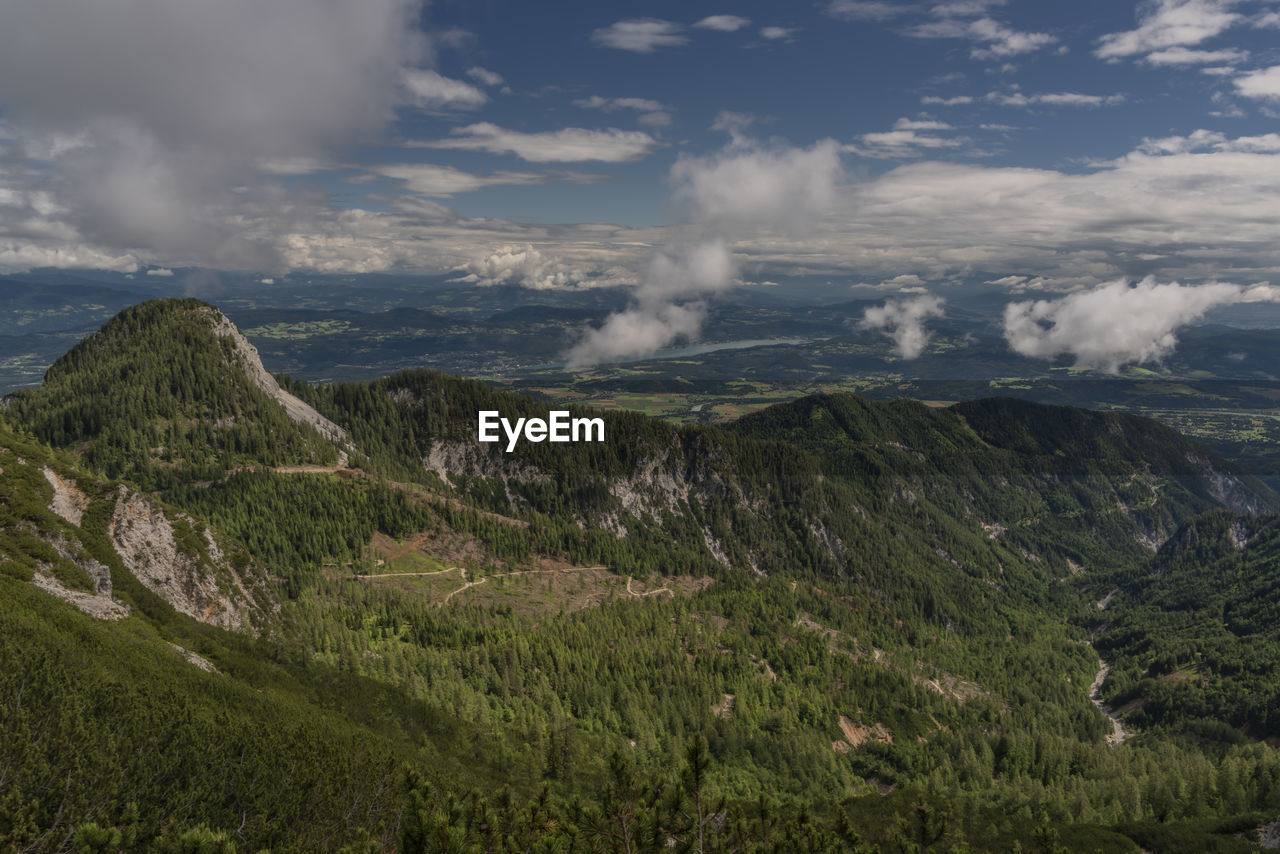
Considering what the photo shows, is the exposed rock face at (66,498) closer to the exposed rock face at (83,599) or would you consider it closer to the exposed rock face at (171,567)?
the exposed rock face at (171,567)


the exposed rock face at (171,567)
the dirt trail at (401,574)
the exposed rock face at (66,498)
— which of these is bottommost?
the dirt trail at (401,574)

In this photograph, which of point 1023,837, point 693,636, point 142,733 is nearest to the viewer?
point 142,733

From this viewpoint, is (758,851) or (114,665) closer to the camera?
(758,851)

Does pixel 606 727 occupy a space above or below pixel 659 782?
below

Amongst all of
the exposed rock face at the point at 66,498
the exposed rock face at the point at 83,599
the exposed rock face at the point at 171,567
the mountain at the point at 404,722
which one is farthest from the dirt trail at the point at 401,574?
the exposed rock face at the point at 83,599

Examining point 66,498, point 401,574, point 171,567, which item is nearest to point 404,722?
point 171,567

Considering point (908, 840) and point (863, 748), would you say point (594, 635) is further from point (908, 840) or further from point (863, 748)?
point (908, 840)

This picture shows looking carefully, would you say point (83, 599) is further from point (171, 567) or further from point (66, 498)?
point (66, 498)

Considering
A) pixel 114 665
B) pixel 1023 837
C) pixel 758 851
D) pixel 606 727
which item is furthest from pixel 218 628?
pixel 1023 837

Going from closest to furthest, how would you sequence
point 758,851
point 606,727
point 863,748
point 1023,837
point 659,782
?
1. point 659,782
2. point 758,851
3. point 1023,837
4. point 606,727
5. point 863,748
